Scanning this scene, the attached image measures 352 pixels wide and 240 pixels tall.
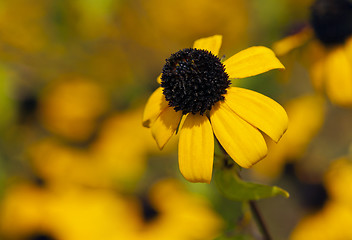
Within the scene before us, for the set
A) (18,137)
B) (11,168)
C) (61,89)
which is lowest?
(11,168)

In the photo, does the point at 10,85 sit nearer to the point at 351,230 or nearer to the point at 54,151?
the point at 54,151

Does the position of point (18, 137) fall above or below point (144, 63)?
below

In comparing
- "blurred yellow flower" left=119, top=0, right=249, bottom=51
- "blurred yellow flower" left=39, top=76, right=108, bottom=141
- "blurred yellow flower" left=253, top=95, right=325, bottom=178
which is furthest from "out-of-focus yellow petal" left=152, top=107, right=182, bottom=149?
"blurred yellow flower" left=119, top=0, right=249, bottom=51

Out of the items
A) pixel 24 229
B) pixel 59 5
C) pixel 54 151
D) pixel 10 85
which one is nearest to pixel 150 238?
pixel 24 229

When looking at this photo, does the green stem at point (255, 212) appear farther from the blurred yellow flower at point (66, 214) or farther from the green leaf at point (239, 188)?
the blurred yellow flower at point (66, 214)

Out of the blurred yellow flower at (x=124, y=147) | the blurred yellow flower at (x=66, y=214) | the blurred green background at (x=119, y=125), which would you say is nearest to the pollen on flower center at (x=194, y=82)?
the blurred green background at (x=119, y=125)

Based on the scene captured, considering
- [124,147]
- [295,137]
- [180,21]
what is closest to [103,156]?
[124,147]

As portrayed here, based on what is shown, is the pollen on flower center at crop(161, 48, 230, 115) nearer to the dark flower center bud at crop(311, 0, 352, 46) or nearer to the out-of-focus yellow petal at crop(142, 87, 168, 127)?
the out-of-focus yellow petal at crop(142, 87, 168, 127)
